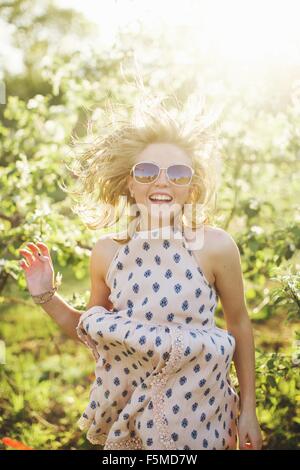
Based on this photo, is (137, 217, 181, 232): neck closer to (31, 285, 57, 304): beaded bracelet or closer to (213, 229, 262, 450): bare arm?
(213, 229, 262, 450): bare arm

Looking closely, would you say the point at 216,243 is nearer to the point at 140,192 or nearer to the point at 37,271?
the point at 140,192

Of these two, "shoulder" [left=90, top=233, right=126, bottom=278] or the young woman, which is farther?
"shoulder" [left=90, top=233, right=126, bottom=278]

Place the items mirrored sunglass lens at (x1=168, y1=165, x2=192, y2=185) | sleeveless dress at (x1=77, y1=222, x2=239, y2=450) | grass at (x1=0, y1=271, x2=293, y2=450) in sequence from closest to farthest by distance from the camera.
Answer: sleeveless dress at (x1=77, y1=222, x2=239, y2=450)
mirrored sunglass lens at (x1=168, y1=165, x2=192, y2=185)
grass at (x1=0, y1=271, x2=293, y2=450)

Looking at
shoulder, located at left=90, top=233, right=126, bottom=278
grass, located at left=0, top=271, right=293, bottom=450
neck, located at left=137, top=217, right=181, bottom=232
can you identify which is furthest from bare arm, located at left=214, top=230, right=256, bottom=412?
grass, located at left=0, top=271, right=293, bottom=450

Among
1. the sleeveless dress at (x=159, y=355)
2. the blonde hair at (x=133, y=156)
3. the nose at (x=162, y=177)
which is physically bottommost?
the sleeveless dress at (x=159, y=355)

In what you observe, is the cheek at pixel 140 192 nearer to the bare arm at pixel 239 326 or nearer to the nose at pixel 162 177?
the nose at pixel 162 177

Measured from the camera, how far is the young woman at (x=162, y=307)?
7.29 feet

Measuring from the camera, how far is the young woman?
2223mm

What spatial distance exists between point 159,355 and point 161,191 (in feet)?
1.78

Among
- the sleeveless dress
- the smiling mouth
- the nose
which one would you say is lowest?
the sleeveless dress

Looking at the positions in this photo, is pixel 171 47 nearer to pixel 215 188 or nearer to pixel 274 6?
pixel 274 6

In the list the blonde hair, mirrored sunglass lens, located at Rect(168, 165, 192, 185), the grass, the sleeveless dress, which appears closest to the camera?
the sleeveless dress

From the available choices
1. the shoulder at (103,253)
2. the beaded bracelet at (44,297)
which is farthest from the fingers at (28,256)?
the shoulder at (103,253)

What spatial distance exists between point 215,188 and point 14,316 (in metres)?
4.49
